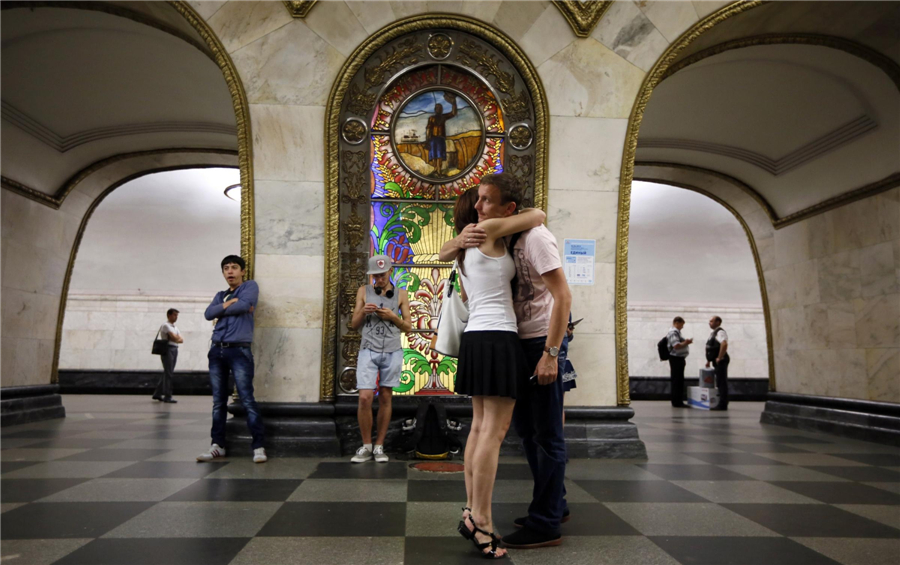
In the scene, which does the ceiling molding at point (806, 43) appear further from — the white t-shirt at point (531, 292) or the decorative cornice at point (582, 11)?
the white t-shirt at point (531, 292)

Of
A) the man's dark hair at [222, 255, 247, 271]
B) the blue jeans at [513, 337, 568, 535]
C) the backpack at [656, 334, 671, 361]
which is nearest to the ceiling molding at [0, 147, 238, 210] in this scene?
the man's dark hair at [222, 255, 247, 271]

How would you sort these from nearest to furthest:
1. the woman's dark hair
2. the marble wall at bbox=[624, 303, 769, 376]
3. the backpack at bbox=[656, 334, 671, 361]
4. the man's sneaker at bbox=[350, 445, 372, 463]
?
the woman's dark hair, the man's sneaker at bbox=[350, 445, 372, 463], the backpack at bbox=[656, 334, 671, 361], the marble wall at bbox=[624, 303, 769, 376]

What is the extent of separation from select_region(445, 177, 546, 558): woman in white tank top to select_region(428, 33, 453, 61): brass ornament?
3671 mm

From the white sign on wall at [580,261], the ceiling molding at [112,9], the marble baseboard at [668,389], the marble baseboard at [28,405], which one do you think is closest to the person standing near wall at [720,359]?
the marble baseboard at [668,389]

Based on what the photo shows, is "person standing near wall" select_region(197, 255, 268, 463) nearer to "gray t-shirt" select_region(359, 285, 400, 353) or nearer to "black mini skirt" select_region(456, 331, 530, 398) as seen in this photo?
"gray t-shirt" select_region(359, 285, 400, 353)

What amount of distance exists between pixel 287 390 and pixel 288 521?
8.54ft

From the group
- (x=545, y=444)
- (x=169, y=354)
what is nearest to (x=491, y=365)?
(x=545, y=444)

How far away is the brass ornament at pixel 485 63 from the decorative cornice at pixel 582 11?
30.3 inches

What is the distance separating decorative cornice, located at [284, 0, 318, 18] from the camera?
5.93 metres

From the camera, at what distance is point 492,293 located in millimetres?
3014

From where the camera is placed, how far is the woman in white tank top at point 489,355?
2889 millimetres

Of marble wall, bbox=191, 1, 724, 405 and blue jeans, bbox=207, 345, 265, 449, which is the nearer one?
blue jeans, bbox=207, 345, 265, 449

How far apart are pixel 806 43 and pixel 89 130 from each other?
9.55m

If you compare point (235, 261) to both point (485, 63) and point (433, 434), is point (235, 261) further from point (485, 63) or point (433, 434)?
point (485, 63)
